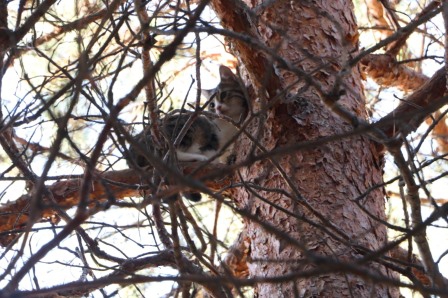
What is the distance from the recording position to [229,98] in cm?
433

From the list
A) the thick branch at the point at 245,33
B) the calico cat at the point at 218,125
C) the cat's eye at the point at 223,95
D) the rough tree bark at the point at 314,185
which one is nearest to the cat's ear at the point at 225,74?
the calico cat at the point at 218,125

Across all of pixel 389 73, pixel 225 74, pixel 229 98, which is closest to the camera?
pixel 389 73

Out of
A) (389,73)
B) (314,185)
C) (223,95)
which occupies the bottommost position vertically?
(314,185)

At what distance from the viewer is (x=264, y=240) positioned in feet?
8.89

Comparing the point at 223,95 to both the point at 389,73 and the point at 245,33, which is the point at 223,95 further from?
the point at 245,33

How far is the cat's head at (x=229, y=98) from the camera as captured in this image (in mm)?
4234

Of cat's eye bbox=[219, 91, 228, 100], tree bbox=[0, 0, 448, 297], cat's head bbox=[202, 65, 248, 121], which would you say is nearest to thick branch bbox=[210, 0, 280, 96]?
tree bbox=[0, 0, 448, 297]

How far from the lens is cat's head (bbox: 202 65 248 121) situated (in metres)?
4.23

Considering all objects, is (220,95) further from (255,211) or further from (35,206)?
(35,206)

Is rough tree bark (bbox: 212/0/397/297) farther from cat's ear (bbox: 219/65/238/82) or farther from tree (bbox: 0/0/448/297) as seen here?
cat's ear (bbox: 219/65/238/82)

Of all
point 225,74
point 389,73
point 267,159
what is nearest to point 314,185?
point 267,159

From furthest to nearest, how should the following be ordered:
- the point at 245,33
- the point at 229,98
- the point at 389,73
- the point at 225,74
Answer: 1. the point at 225,74
2. the point at 229,98
3. the point at 389,73
4. the point at 245,33

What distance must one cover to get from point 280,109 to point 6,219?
4.79ft

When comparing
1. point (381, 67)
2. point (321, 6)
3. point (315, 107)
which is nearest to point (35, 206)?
point (315, 107)
